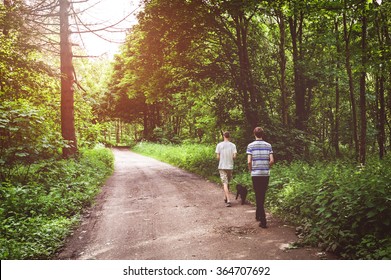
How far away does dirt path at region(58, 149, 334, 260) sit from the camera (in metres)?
5.41

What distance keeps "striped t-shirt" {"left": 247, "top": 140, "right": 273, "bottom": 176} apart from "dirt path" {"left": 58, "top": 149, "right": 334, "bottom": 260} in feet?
4.10

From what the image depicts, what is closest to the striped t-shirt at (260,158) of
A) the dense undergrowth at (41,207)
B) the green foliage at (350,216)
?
the green foliage at (350,216)

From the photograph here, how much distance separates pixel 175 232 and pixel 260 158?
254 cm

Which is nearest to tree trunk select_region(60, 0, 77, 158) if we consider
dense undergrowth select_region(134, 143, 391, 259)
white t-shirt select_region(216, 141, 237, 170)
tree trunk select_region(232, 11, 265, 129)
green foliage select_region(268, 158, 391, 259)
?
white t-shirt select_region(216, 141, 237, 170)

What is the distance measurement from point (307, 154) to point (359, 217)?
10.1 meters

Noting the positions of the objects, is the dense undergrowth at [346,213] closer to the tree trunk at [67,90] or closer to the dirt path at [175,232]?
the dirt path at [175,232]

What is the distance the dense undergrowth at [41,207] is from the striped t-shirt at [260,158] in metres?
4.42

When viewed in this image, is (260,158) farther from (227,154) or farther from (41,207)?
(41,207)

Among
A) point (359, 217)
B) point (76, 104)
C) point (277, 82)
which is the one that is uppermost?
point (277, 82)

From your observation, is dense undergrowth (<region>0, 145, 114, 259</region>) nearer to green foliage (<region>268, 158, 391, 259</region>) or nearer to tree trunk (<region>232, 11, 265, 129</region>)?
green foliage (<region>268, 158, 391, 259</region>)
